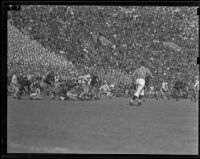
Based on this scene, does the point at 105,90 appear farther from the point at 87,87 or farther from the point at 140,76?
the point at 140,76

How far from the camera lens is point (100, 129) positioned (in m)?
6.28

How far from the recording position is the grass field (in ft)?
20.5

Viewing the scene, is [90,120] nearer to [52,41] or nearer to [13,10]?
[52,41]

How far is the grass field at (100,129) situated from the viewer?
6.26 m

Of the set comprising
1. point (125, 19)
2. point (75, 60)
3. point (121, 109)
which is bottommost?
point (121, 109)

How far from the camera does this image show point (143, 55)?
6.37 meters

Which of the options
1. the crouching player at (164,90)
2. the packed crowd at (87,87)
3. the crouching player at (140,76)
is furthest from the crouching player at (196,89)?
the crouching player at (140,76)

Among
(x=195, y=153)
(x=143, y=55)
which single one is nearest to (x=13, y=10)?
(x=143, y=55)

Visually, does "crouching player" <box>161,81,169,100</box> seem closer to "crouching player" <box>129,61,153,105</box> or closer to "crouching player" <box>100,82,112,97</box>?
"crouching player" <box>129,61,153,105</box>

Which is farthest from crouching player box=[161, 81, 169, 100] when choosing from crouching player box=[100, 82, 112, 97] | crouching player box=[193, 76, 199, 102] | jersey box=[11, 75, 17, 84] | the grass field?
jersey box=[11, 75, 17, 84]

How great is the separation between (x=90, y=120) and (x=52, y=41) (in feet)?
2.76

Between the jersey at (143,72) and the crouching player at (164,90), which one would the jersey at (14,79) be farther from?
the crouching player at (164,90)

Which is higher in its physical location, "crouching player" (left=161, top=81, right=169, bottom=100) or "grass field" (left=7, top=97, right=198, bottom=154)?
"crouching player" (left=161, top=81, right=169, bottom=100)
